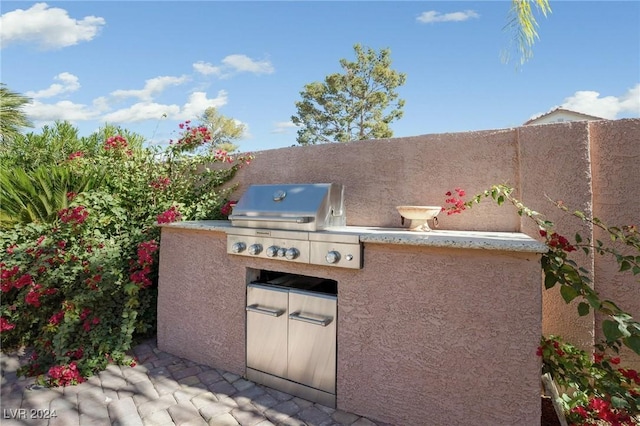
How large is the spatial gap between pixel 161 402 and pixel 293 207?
2398 millimetres

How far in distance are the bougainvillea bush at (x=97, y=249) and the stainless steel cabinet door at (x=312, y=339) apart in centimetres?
229

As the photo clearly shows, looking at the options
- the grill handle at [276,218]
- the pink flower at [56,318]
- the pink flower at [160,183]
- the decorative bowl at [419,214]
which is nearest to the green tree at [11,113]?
the pink flower at [160,183]

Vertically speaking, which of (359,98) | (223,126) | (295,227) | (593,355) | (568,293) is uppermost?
(223,126)

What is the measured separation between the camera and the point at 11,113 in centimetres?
1088

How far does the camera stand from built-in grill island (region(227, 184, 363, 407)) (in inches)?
123

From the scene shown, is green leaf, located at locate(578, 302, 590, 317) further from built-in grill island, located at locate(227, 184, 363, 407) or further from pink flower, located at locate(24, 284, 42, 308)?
pink flower, located at locate(24, 284, 42, 308)

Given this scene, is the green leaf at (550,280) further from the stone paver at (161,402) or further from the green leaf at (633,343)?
the stone paver at (161,402)

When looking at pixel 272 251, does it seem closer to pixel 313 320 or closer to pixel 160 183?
pixel 313 320

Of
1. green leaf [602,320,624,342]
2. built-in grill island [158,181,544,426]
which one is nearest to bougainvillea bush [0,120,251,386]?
built-in grill island [158,181,544,426]

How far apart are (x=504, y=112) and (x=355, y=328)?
11666mm

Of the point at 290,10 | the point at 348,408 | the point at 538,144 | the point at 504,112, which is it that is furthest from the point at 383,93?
the point at 348,408

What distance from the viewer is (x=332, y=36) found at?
1042 cm

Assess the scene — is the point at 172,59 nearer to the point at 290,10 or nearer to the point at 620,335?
the point at 290,10

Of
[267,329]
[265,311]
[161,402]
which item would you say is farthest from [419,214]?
[161,402]
